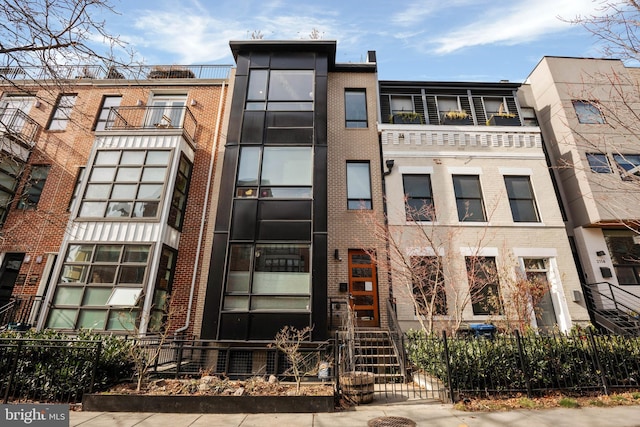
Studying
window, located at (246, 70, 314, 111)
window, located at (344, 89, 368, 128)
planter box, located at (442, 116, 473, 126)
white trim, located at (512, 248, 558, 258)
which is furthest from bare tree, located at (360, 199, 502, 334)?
window, located at (246, 70, 314, 111)

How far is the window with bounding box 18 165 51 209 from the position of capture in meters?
12.1

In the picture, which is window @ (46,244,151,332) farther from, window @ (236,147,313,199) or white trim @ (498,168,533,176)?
white trim @ (498,168,533,176)

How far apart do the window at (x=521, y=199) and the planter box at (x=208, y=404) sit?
10019 mm

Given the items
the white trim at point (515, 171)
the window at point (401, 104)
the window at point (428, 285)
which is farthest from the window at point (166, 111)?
the white trim at point (515, 171)

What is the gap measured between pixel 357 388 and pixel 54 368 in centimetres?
617

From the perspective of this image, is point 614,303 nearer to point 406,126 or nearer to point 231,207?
point 406,126

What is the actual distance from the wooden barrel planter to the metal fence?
16.4ft

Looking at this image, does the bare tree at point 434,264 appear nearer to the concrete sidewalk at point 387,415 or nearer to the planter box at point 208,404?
the concrete sidewalk at point 387,415

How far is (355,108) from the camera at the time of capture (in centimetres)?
1298

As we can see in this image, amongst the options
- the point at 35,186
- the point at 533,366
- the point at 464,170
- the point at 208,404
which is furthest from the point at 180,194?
the point at 533,366

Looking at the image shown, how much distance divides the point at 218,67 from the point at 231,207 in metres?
8.49

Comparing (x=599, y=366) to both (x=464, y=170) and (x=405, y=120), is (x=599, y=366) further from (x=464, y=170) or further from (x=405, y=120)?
(x=405, y=120)

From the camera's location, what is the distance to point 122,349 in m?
6.67

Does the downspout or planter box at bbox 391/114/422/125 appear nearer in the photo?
the downspout
